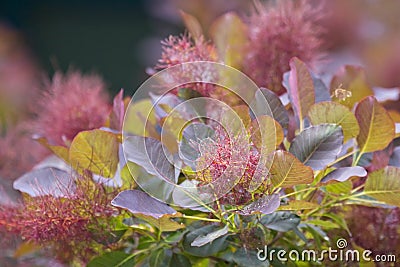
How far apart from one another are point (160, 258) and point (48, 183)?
0.41ft

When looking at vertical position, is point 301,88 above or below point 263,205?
above

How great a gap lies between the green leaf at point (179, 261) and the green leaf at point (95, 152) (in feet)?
0.31

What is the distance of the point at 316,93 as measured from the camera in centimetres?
57

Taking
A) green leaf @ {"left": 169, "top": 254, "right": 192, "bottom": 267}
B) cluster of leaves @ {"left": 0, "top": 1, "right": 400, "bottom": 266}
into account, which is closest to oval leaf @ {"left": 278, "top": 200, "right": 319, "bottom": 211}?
cluster of leaves @ {"left": 0, "top": 1, "right": 400, "bottom": 266}

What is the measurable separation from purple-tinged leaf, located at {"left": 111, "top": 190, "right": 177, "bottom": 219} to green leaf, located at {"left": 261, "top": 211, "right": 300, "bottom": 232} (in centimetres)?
8

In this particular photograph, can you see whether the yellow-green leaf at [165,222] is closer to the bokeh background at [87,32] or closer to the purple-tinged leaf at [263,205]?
the purple-tinged leaf at [263,205]

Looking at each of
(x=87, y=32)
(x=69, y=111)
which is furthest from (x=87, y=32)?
(x=69, y=111)

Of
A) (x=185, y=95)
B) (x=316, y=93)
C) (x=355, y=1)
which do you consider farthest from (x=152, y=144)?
(x=355, y=1)

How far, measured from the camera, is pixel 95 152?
0.53 metres

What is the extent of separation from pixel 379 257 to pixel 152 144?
0.24 m

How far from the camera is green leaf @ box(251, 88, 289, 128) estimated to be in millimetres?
486

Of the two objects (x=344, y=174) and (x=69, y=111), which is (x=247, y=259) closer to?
(x=344, y=174)

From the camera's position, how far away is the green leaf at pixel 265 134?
1.51 feet

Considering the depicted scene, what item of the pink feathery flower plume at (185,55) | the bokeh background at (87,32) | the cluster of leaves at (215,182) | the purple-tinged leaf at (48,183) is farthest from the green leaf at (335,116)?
the bokeh background at (87,32)
